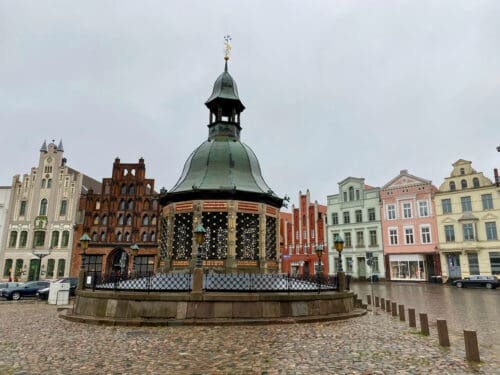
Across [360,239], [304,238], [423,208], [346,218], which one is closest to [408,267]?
[360,239]

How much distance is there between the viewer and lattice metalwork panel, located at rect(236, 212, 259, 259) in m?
21.0

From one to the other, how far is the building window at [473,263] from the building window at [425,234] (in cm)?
474

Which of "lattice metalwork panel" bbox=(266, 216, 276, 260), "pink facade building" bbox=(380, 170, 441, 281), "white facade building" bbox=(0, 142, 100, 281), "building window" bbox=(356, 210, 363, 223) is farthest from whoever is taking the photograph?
"building window" bbox=(356, 210, 363, 223)

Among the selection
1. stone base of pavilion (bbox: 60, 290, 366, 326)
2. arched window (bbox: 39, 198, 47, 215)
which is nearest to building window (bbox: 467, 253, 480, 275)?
stone base of pavilion (bbox: 60, 290, 366, 326)

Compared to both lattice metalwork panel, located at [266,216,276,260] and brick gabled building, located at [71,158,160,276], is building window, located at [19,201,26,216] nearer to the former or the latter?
brick gabled building, located at [71,158,160,276]

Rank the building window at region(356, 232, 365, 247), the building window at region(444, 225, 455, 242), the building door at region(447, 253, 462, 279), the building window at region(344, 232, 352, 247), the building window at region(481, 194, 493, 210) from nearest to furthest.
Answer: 1. the building window at region(481, 194, 493, 210)
2. the building door at region(447, 253, 462, 279)
3. the building window at region(444, 225, 455, 242)
4. the building window at region(356, 232, 365, 247)
5. the building window at region(344, 232, 352, 247)

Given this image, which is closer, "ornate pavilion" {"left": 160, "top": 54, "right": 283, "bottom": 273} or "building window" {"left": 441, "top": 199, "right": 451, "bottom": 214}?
"ornate pavilion" {"left": 160, "top": 54, "right": 283, "bottom": 273}

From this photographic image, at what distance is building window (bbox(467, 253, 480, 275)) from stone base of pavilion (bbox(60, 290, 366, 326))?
34.8 meters

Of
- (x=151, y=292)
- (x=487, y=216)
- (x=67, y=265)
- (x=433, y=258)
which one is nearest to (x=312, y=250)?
(x=433, y=258)

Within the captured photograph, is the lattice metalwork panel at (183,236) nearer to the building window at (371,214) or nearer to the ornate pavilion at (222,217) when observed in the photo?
the ornate pavilion at (222,217)

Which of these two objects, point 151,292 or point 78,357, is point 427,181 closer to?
point 151,292

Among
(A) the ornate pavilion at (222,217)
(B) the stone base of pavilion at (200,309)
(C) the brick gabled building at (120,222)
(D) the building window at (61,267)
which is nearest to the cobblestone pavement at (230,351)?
(B) the stone base of pavilion at (200,309)

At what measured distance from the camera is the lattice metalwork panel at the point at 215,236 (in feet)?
Answer: 67.5

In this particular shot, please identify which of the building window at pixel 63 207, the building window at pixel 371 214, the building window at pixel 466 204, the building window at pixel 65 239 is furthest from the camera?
the building window at pixel 371 214
